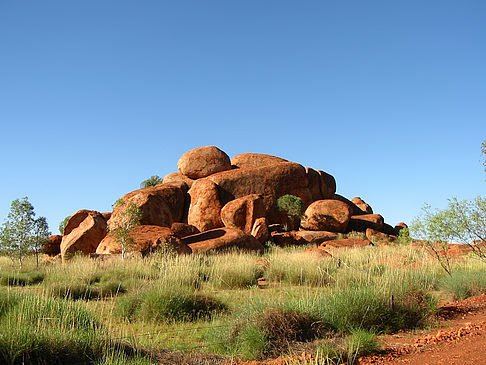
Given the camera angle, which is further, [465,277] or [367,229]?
[367,229]

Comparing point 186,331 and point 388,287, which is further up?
point 388,287

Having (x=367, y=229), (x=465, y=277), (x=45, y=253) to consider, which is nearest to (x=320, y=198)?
(x=367, y=229)

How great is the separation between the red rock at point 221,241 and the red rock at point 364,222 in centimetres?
1440

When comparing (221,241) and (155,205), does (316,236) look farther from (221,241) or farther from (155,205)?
(155,205)

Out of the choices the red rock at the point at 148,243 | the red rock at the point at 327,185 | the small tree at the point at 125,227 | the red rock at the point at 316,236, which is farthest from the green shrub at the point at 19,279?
the red rock at the point at 327,185

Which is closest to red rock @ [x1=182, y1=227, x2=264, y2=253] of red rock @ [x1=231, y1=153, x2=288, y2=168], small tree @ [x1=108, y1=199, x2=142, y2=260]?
small tree @ [x1=108, y1=199, x2=142, y2=260]

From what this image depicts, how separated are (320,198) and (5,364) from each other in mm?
34667

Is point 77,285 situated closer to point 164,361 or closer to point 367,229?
point 164,361

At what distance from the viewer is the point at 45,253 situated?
98.7ft

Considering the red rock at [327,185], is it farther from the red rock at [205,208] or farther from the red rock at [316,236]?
the red rock at [205,208]

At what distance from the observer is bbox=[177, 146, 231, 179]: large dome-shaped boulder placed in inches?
1432

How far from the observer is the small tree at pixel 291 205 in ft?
106

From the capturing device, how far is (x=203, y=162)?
36.5 meters

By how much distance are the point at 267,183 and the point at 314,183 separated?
5.99 metres
